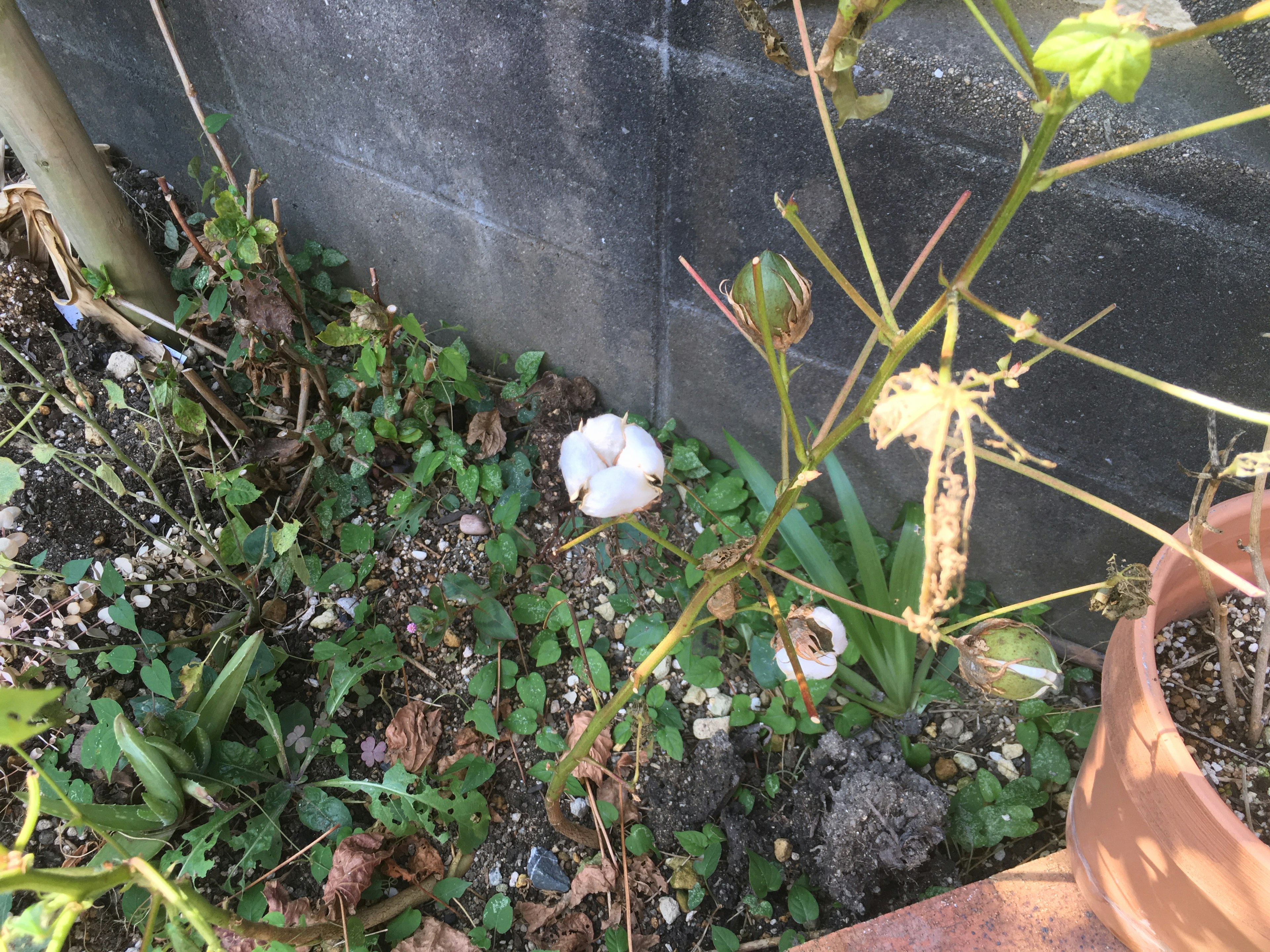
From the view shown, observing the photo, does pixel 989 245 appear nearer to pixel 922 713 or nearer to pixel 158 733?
pixel 922 713

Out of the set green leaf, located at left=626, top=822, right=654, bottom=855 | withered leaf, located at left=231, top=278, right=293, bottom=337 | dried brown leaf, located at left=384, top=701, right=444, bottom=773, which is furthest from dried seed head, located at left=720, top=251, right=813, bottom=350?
withered leaf, located at left=231, top=278, right=293, bottom=337

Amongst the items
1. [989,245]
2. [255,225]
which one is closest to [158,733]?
[255,225]

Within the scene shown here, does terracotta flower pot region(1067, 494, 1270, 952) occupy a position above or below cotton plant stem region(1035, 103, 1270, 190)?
below

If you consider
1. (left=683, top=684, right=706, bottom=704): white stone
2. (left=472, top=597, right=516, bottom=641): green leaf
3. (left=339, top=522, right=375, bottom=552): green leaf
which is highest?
(left=339, top=522, right=375, bottom=552): green leaf

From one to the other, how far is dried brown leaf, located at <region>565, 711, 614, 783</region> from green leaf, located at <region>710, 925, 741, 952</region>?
0.91ft

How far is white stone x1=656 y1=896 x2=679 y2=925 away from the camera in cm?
122

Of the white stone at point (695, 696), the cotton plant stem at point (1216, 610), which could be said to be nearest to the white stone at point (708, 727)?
the white stone at point (695, 696)

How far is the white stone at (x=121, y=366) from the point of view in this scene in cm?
170

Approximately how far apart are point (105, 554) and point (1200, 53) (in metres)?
1.83

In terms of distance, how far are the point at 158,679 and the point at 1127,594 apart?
4.42 feet

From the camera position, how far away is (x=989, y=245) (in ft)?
1.70

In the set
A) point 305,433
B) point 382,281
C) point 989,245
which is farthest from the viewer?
point 382,281

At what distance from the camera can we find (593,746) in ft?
4.12

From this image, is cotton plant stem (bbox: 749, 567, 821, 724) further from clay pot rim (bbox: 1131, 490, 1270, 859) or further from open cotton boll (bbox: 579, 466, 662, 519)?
clay pot rim (bbox: 1131, 490, 1270, 859)
